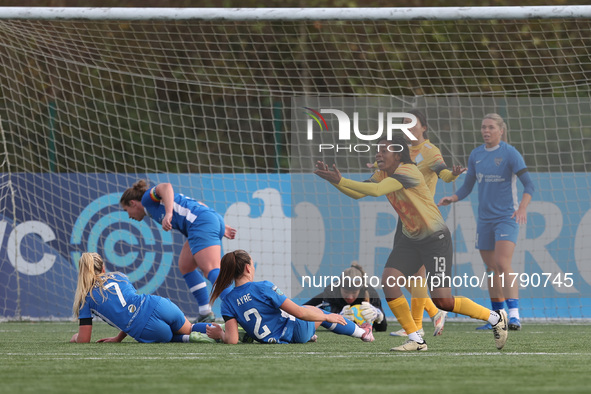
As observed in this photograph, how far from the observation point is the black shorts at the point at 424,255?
20.1 ft

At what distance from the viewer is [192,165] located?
1058 centimetres

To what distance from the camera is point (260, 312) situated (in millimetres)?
6203

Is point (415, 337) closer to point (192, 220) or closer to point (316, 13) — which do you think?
point (192, 220)

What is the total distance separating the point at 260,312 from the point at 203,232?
1.73 metres

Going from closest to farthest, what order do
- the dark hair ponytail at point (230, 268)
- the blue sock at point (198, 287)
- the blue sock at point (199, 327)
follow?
the dark hair ponytail at point (230, 268), the blue sock at point (199, 327), the blue sock at point (198, 287)

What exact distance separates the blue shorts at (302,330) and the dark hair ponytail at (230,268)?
1.81 feet

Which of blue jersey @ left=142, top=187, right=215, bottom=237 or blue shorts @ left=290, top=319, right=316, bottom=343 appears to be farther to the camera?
blue jersey @ left=142, top=187, right=215, bottom=237

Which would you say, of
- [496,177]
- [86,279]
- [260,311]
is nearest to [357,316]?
[260,311]

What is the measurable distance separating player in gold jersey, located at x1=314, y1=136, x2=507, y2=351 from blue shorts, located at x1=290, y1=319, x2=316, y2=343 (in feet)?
2.40

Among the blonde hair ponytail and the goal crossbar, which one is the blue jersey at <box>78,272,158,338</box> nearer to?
the blonde hair ponytail

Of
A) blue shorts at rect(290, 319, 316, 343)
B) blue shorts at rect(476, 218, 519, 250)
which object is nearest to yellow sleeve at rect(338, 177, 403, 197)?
A: blue shorts at rect(290, 319, 316, 343)

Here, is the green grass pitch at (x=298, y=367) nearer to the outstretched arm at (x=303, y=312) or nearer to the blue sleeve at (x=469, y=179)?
the outstretched arm at (x=303, y=312)

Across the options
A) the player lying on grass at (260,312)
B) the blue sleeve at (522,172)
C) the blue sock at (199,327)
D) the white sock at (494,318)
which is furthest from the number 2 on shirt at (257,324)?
the blue sleeve at (522,172)

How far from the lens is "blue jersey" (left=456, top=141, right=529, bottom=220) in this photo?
871 cm
